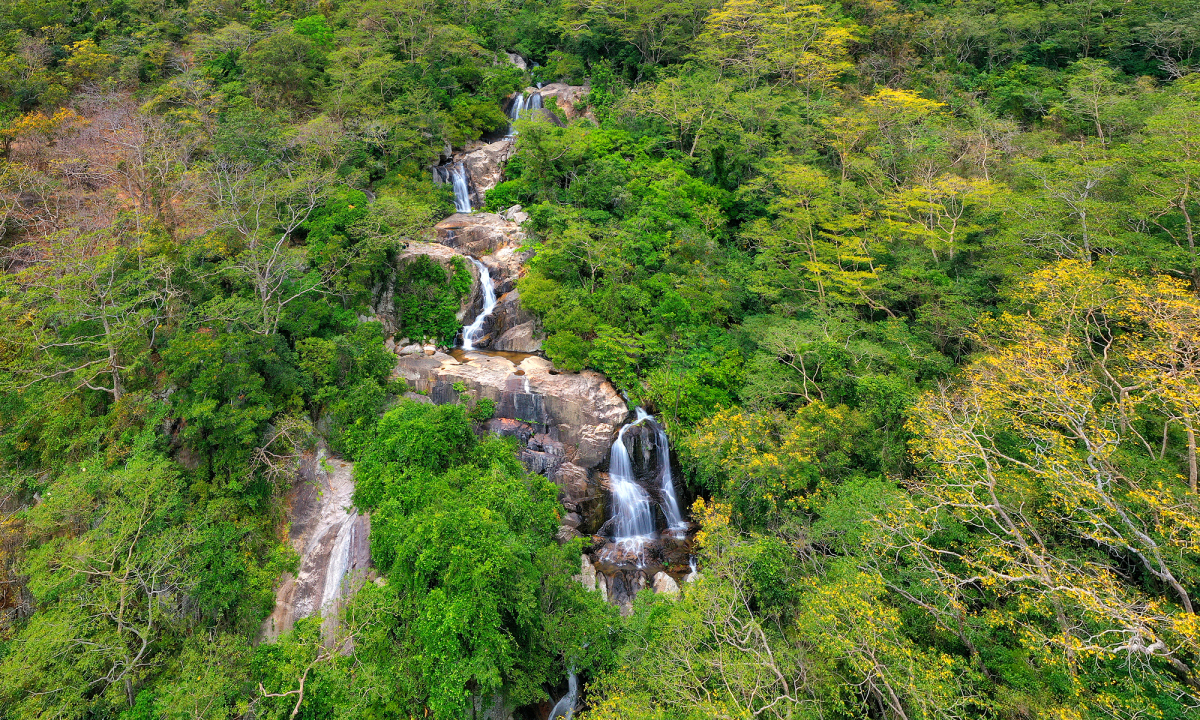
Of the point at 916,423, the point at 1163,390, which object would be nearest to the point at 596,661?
the point at 916,423

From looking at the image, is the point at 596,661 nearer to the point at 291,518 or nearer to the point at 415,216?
the point at 291,518

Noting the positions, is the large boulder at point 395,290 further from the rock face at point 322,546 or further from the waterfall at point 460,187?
the rock face at point 322,546

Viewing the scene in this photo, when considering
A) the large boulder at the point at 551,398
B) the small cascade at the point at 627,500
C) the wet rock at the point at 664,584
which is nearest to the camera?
the wet rock at the point at 664,584

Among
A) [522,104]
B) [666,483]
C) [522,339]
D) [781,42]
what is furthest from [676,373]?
[522,104]

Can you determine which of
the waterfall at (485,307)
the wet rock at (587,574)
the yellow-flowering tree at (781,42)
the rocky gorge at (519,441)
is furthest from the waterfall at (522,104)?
the wet rock at (587,574)

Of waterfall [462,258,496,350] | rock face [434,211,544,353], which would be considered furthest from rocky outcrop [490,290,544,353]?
waterfall [462,258,496,350]

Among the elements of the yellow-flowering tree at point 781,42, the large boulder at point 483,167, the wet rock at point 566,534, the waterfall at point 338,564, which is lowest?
the wet rock at point 566,534
